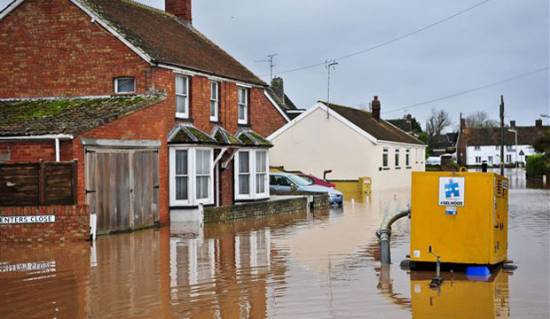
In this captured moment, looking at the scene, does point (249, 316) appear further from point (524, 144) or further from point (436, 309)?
point (524, 144)

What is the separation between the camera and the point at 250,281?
13.6m

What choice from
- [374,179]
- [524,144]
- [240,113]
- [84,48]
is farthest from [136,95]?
[524,144]

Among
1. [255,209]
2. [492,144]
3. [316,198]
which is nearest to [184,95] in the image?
[255,209]

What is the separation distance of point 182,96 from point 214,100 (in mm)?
2327

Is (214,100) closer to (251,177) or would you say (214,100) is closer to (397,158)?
(251,177)

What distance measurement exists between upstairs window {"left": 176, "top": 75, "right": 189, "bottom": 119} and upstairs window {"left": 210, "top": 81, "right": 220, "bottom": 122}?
1846mm

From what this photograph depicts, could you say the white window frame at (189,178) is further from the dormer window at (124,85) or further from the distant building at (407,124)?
the distant building at (407,124)

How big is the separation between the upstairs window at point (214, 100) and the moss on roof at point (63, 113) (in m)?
4.08

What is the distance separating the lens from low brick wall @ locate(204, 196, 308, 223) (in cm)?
2567

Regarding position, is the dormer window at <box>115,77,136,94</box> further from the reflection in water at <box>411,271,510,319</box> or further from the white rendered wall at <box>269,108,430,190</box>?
the white rendered wall at <box>269,108,430,190</box>

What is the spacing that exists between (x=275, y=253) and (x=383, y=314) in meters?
7.15

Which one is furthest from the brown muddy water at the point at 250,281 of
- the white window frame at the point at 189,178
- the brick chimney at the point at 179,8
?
the brick chimney at the point at 179,8

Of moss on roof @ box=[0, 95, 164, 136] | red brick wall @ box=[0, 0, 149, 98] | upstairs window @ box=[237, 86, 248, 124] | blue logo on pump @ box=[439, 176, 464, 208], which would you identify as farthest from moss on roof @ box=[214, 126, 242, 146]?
blue logo on pump @ box=[439, 176, 464, 208]

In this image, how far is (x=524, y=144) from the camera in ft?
422
